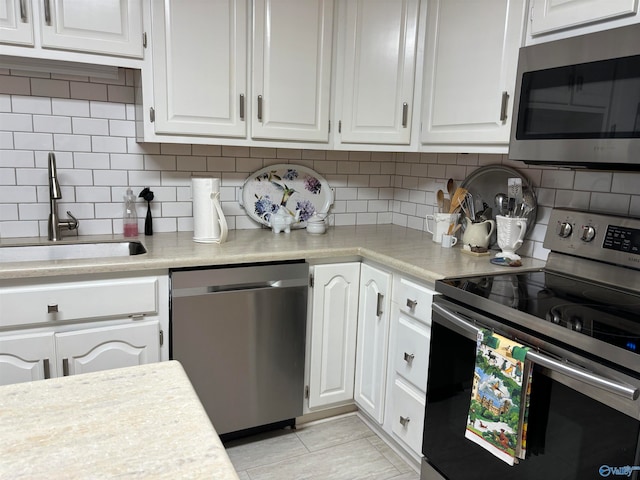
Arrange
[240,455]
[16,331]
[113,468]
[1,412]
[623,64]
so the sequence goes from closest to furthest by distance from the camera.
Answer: [113,468] → [1,412] → [623,64] → [16,331] → [240,455]

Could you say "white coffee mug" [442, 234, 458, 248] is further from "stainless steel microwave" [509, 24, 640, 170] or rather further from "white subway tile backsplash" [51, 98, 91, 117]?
"white subway tile backsplash" [51, 98, 91, 117]

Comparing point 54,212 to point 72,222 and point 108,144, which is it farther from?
point 108,144

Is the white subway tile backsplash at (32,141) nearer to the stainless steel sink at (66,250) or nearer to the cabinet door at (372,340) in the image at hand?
the stainless steel sink at (66,250)

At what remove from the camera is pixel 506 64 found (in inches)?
71.2

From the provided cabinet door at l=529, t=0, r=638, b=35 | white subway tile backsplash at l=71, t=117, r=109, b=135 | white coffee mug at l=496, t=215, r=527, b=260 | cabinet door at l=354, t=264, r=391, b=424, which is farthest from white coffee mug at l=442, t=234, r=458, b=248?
white subway tile backsplash at l=71, t=117, r=109, b=135

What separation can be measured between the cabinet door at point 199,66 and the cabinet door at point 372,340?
3.04 feet

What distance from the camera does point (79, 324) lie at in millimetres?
1750

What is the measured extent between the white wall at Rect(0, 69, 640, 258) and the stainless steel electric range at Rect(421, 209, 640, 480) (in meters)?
0.17

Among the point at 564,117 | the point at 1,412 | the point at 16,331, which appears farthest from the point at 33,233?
the point at 564,117

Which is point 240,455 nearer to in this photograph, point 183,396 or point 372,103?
point 183,396

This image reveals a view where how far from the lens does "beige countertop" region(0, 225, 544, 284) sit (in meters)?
1.71

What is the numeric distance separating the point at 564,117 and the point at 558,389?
0.85 m

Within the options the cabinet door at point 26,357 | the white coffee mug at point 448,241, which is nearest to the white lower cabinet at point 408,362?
the white coffee mug at point 448,241

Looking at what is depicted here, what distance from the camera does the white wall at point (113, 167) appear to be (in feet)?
6.44
